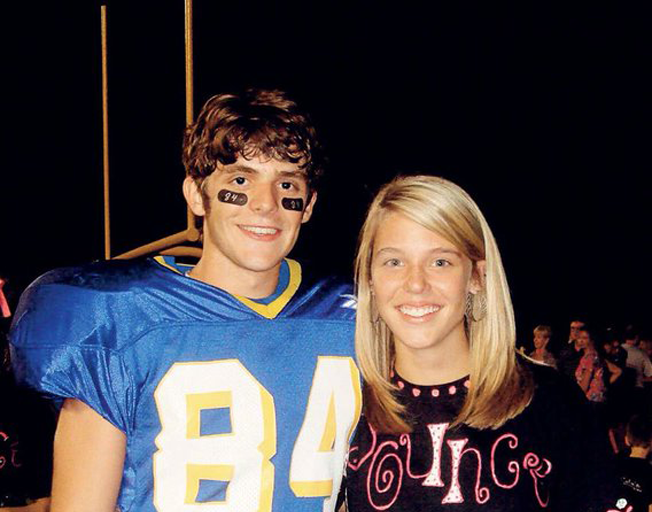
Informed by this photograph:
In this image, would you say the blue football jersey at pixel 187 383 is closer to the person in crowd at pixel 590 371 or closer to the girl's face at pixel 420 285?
the girl's face at pixel 420 285

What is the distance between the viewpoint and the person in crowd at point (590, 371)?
6016mm

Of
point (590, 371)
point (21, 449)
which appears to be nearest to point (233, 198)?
point (21, 449)

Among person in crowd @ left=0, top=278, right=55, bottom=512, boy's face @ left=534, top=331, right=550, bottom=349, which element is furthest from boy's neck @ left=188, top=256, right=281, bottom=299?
boy's face @ left=534, top=331, right=550, bottom=349

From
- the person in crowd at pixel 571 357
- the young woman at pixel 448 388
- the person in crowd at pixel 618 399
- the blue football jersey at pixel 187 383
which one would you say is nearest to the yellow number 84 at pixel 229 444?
the blue football jersey at pixel 187 383

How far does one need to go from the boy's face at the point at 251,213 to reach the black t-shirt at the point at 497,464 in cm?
55

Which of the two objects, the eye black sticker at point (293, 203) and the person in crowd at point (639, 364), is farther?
the person in crowd at point (639, 364)

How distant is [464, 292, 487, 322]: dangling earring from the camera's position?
2.03 meters

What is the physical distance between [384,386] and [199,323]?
493 millimetres

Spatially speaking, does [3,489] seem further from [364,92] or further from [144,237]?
[364,92]

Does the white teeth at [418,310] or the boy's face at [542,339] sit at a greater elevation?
the white teeth at [418,310]

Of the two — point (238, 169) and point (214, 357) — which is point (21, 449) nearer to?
point (214, 357)

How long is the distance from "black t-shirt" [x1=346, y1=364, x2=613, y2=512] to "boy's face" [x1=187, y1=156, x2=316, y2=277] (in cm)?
55

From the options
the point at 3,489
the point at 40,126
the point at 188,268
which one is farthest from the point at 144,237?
the point at 188,268

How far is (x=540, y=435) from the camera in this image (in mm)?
1824
